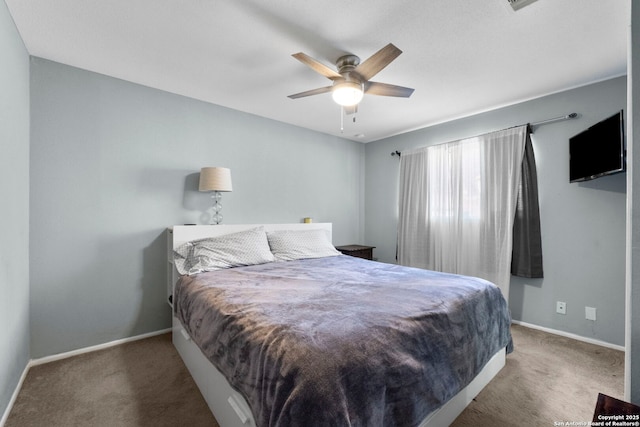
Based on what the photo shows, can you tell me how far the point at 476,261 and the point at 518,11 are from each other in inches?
98.2

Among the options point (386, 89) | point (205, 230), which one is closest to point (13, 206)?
point (205, 230)

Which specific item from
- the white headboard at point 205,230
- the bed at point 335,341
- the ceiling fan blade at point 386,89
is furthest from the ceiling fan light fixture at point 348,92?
the white headboard at point 205,230

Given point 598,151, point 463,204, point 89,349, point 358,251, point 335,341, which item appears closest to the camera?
point 335,341

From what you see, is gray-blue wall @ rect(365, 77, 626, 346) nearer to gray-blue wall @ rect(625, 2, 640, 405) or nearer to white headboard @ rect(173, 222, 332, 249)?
gray-blue wall @ rect(625, 2, 640, 405)

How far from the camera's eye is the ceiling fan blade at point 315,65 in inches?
69.4

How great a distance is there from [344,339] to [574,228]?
2859mm

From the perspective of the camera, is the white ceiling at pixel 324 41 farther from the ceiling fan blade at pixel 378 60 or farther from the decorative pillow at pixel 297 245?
the decorative pillow at pixel 297 245

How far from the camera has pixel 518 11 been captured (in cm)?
168

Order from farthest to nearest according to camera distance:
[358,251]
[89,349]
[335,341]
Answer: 1. [358,251]
2. [89,349]
3. [335,341]

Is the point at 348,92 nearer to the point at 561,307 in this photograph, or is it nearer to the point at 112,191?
the point at 112,191

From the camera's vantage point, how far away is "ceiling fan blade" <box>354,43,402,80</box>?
1664mm

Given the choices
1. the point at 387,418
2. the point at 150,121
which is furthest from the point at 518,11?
the point at 150,121

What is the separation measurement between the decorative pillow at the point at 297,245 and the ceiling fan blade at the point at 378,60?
1792 millimetres

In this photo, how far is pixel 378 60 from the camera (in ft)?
5.87
